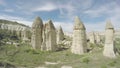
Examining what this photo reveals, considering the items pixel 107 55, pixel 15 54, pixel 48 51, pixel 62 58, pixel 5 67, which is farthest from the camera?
pixel 48 51

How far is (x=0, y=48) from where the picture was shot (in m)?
67.3

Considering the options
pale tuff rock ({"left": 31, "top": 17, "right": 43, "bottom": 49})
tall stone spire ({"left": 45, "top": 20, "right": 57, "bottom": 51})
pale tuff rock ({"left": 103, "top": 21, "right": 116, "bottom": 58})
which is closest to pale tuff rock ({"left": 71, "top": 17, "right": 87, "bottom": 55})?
tall stone spire ({"left": 45, "top": 20, "right": 57, "bottom": 51})

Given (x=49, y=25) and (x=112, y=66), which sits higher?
(x=49, y=25)

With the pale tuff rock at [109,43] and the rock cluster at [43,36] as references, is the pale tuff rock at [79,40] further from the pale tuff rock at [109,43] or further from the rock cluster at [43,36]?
the pale tuff rock at [109,43]

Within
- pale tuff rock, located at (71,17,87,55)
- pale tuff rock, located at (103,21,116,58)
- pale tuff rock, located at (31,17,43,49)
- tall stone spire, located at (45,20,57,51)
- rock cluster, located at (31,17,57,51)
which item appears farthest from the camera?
pale tuff rock, located at (31,17,43,49)

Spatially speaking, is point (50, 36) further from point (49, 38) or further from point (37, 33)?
point (37, 33)

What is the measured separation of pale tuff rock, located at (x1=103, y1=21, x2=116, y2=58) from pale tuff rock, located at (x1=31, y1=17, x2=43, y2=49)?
23.6 m

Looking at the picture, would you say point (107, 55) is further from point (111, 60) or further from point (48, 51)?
point (48, 51)

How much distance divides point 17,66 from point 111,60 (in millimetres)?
19941

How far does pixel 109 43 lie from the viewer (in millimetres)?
51469

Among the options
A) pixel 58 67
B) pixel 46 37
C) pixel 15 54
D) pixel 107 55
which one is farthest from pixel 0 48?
pixel 107 55

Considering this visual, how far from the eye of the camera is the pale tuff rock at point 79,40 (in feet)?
197

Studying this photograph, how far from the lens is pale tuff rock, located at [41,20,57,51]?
217ft

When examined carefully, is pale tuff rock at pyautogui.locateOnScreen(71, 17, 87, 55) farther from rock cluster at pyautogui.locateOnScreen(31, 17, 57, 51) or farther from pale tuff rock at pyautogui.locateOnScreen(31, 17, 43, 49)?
pale tuff rock at pyautogui.locateOnScreen(31, 17, 43, 49)
